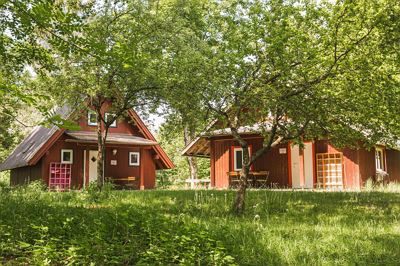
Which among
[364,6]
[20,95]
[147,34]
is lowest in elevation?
[20,95]

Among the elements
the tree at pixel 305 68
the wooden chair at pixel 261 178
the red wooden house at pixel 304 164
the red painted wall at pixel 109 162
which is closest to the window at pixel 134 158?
the red painted wall at pixel 109 162

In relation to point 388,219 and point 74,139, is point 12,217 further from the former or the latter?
point 74,139

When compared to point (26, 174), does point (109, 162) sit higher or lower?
higher

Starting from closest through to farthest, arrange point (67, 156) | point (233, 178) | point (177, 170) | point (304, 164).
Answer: point (304, 164) < point (233, 178) < point (67, 156) < point (177, 170)

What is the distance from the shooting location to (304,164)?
72.2 ft

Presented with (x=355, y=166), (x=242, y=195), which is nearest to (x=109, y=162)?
(x=355, y=166)

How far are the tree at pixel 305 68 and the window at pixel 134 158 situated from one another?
57.0 feet

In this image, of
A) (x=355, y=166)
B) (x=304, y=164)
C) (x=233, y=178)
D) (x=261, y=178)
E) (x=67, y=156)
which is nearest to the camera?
(x=355, y=166)

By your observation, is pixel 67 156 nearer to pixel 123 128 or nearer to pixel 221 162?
pixel 123 128

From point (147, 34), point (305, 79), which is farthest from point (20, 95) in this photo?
point (147, 34)

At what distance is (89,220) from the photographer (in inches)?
296

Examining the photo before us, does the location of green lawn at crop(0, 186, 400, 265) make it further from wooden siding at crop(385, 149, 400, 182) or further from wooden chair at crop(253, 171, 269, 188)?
wooden siding at crop(385, 149, 400, 182)

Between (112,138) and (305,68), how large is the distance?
18.0 meters

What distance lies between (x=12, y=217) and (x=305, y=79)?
250 inches
